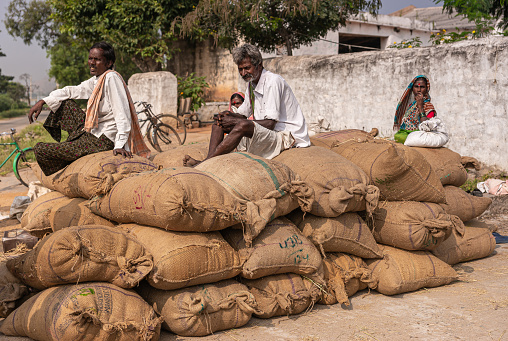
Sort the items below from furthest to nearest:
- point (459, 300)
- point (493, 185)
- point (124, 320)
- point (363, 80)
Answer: point (363, 80) < point (493, 185) < point (459, 300) < point (124, 320)

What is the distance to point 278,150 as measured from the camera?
3660 mm

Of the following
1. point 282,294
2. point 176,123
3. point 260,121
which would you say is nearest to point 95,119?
point 260,121

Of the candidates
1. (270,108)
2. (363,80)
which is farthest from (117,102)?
(363,80)

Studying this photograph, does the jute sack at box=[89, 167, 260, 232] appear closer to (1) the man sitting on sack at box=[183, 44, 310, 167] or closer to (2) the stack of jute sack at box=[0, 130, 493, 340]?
(2) the stack of jute sack at box=[0, 130, 493, 340]

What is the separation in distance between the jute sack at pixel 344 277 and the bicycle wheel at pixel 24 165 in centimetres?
637

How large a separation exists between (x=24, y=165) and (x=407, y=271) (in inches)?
321

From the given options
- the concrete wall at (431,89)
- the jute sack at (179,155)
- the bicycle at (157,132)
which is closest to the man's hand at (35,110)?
the jute sack at (179,155)

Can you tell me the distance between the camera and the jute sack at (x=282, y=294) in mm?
2752

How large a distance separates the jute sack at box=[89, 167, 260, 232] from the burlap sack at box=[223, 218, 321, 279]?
183 mm

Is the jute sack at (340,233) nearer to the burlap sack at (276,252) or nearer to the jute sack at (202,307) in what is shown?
the burlap sack at (276,252)

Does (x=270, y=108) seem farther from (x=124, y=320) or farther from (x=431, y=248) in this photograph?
(x=124, y=320)

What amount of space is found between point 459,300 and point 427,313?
344 mm

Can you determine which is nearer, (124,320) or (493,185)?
(124,320)

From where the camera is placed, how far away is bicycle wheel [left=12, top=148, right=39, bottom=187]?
7.88 m
